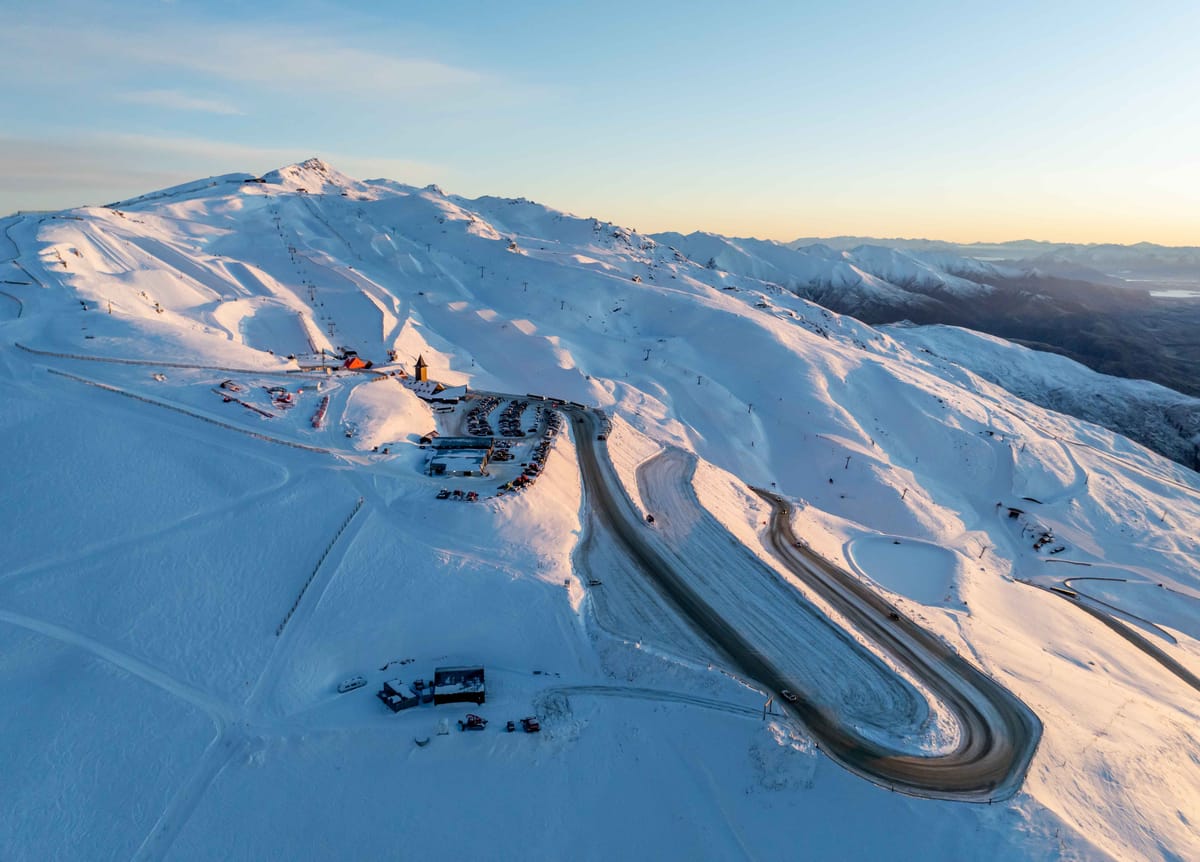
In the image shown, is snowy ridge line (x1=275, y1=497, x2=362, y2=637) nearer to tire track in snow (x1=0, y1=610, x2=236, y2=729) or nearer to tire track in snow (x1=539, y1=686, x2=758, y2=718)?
tire track in snow (x1=0, y1=610, x2=236, y2=729)

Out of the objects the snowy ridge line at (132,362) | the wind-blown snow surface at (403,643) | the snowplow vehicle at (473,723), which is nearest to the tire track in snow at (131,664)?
the wind-blown snow surface at (403,643)

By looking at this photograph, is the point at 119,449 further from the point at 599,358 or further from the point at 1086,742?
the point at 599,358

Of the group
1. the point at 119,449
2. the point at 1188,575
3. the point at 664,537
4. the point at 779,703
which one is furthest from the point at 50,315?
the point at 1188,575

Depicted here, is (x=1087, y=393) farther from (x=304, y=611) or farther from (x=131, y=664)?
(x=131, y=664)

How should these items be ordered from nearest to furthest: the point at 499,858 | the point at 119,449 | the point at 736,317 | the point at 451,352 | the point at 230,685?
1. the point at 499,858
2. the point at 230,685
3. the point at 119,449
4. the point at 451,352
5. the point at 736,317

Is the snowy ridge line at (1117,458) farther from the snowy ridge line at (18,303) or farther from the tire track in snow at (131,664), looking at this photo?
the snowy ridge line at (18,303)
